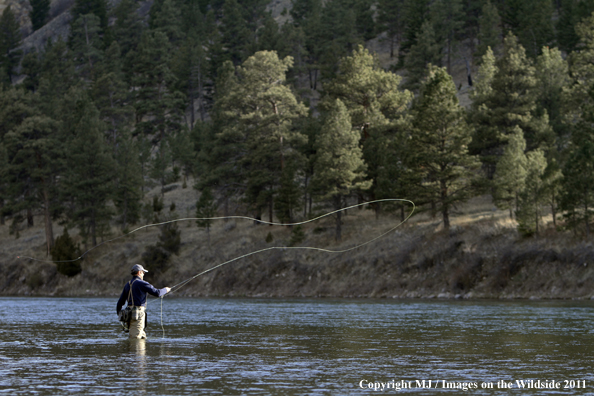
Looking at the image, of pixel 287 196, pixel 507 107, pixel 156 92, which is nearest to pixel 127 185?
pixel 287 196

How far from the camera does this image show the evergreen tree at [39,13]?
154500 millimetres

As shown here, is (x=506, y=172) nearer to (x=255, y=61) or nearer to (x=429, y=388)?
(x=255, y=61)

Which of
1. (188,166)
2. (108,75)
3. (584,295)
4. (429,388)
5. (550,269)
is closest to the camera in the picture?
(429,388)

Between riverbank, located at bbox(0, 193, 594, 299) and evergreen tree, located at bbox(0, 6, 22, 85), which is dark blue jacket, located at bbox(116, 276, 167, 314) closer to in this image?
riverbank, located at bbox(0, 193, 594, 299)

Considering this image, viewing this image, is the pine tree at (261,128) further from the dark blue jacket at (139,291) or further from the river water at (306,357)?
the dark blue jacket at (139,291)

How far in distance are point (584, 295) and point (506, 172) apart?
37.1 ft

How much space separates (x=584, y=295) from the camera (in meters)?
37.1

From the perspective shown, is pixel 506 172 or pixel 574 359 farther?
pixel 506 172

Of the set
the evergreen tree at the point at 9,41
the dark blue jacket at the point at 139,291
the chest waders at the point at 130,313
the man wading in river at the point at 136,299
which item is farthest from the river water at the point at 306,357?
the evergreen tree at the point at 9,41

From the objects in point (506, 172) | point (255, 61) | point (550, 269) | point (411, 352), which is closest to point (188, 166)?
point (255, 61)

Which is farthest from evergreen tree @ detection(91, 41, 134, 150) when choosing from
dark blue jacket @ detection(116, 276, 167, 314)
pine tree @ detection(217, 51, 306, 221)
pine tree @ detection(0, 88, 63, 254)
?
dark blue jacket @ detection(116, 276, 167, 314)

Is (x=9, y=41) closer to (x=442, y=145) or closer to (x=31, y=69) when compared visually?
(x=31, y=69)

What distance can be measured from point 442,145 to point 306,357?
1423 inches

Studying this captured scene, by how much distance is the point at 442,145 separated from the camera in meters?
48.5
